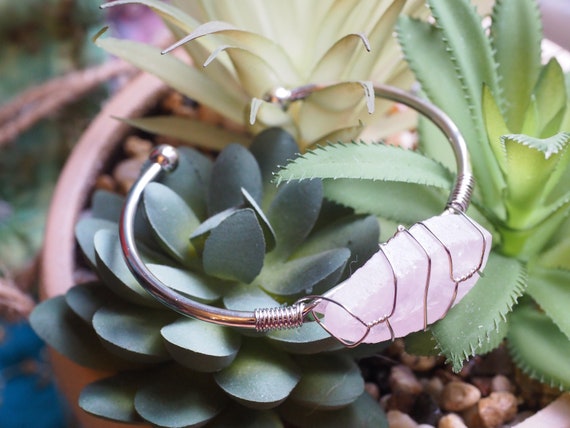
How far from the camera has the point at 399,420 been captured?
47 cm

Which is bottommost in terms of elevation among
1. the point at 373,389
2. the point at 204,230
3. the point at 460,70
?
the point at 373,389

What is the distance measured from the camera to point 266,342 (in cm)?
44

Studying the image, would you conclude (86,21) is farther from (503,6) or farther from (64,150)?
(503,6)

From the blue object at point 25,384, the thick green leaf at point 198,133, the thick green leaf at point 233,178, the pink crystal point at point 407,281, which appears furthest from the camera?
the blue object at point 25,384

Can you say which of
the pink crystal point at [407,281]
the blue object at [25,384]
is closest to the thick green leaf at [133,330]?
the pink crystal point at [407,281]

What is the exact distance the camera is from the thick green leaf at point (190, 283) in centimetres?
43

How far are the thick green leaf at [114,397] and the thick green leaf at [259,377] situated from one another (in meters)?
0.06

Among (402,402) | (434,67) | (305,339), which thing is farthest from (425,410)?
(434,67)

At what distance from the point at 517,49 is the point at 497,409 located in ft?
0.79

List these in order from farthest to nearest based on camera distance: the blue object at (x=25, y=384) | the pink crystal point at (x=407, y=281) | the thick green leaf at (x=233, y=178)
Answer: the blue object at (x=25, y=384) → the thick green leaf at (x=233, y=178) → the pink crystal point at (x=407, y=281)

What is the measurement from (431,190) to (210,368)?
7.5 inches

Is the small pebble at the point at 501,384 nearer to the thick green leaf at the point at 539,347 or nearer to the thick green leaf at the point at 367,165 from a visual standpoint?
the thick green leaf at the point at 539,347

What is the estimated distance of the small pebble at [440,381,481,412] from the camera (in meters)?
0.48

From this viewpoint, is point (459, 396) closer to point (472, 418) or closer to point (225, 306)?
point (472, 418)
